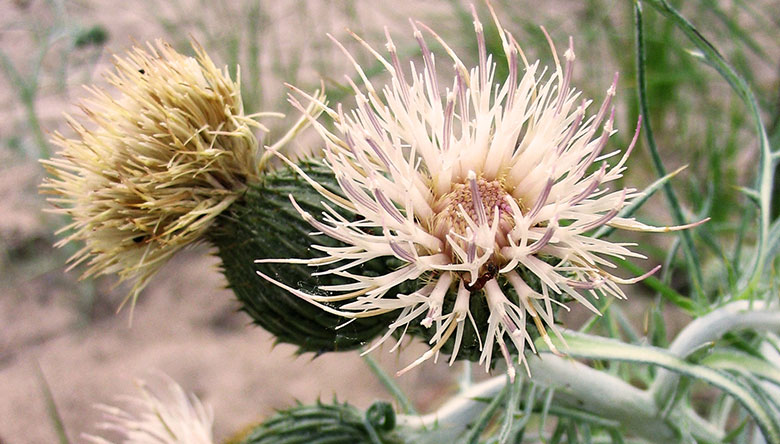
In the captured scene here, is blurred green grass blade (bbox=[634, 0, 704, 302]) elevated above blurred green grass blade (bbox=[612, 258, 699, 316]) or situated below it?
above

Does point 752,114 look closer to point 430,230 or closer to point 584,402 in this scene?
point 584,402

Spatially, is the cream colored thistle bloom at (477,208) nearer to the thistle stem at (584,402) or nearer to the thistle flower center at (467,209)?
the thistle flower center at (467,209)

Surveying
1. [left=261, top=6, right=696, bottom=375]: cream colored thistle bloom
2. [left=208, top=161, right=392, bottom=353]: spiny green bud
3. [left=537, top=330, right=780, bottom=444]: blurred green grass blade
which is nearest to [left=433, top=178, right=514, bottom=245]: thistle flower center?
[left=261, top=6, right=696, bottom=375]: cream colored thistle bloom

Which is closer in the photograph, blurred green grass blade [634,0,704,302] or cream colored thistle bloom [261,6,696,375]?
cream colored thistle bloom [261,6,696,375]

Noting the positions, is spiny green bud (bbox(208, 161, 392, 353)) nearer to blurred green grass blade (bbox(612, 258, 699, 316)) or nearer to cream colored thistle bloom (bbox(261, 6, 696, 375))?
cream colored thistle bloom (bbox(261, 6, 696, 375))

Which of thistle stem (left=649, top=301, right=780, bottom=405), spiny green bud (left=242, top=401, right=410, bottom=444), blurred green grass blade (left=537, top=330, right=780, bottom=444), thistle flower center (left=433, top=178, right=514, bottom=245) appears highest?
thistle flower center (left=433, top=178, right=514, bottom=245)

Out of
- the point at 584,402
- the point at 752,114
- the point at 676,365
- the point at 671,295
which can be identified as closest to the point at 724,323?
the point at 671,295

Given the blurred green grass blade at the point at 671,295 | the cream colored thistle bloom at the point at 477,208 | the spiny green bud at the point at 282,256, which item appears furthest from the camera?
the blurred green grass blade at the point at 671,295

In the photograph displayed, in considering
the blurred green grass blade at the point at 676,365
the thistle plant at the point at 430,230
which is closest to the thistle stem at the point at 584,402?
the thistle plant at the point at 430,230
